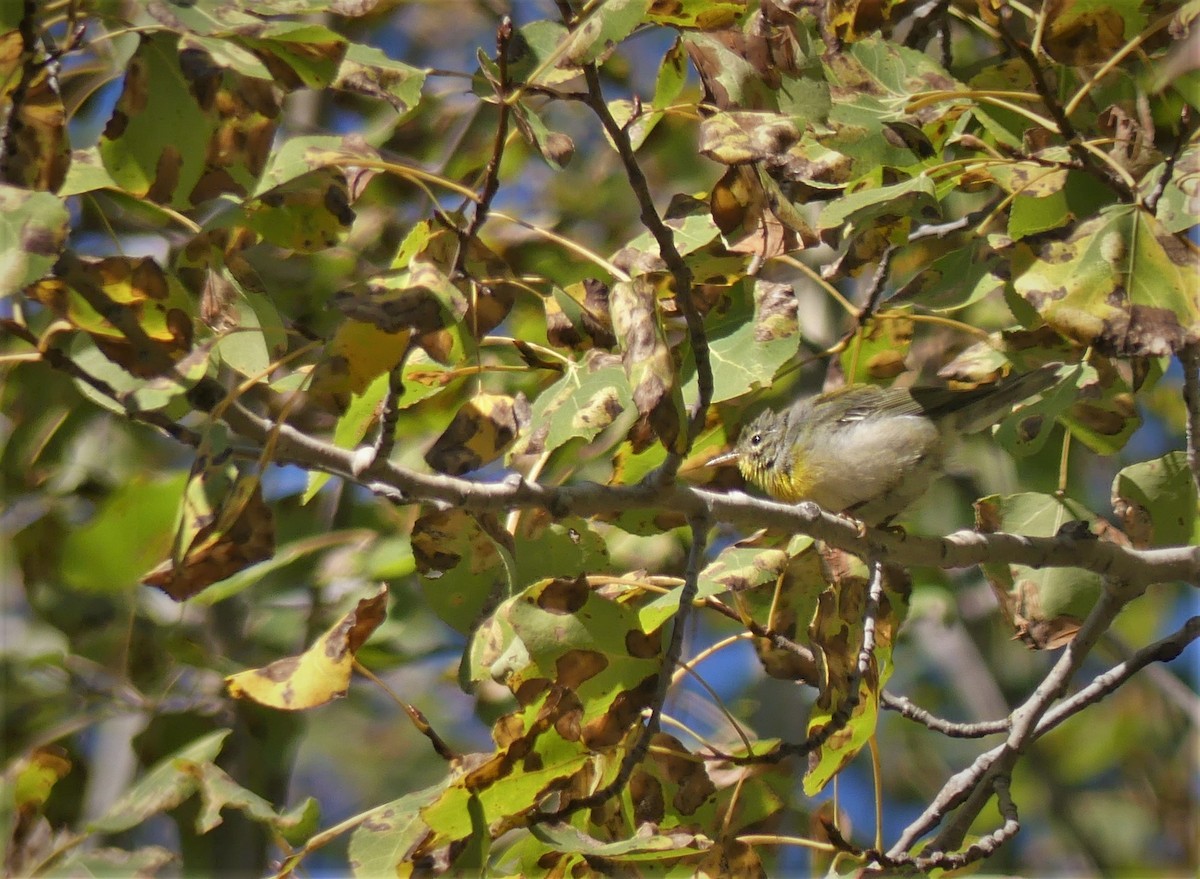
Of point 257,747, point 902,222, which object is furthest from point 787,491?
point 257,747

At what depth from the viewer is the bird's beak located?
317cm

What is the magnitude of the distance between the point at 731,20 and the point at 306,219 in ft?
2.62

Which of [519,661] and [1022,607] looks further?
[1022,607]

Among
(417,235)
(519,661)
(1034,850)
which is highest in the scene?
(417,235)

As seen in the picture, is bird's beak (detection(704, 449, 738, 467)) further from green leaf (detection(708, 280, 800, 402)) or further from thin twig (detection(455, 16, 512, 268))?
thin twig (detection(455, 16, 512, 268))

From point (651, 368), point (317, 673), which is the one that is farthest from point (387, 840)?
point (651, 368)

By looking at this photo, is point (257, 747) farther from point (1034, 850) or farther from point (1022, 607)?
point (1034, 850)

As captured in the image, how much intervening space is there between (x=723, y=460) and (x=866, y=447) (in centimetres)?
75

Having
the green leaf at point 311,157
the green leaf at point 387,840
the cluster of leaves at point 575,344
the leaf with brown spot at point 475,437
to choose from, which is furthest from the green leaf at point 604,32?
the green leaf at point 387,840

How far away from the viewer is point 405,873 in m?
2.02

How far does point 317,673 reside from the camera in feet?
6.84

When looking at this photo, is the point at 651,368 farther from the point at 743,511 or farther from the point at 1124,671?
the point at 1124,671

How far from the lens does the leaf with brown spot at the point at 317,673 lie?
2.05 metres

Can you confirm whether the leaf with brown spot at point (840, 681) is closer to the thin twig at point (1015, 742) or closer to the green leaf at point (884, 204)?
the thin twig at point (1015, 742)
